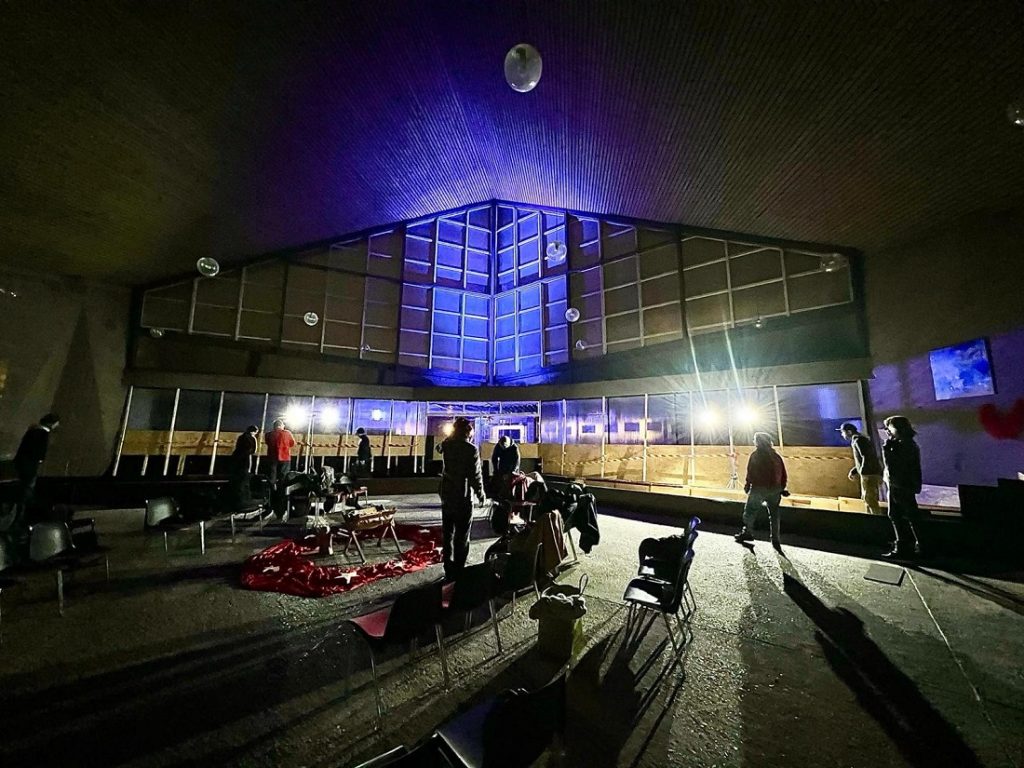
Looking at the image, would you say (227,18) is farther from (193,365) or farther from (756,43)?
(193,365)

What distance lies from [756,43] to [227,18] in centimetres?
785

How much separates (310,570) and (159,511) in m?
2.31

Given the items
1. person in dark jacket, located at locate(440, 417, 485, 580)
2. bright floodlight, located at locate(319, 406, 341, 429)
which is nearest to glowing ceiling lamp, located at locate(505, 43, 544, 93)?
person in dark jacket, located at locate(440, 417, 485, 580)

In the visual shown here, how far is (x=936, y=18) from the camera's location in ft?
14.7

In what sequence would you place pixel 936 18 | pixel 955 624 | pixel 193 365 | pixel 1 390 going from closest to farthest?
pixel 955 624
pixel 936 18
pixel 1 390
pixel 193 365

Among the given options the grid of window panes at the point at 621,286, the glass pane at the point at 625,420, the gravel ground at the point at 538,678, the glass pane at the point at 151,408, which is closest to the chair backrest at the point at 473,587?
the gravel ground at the point at 538,678

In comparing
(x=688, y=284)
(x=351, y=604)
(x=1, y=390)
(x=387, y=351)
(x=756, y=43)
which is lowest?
(x=351, y=604)

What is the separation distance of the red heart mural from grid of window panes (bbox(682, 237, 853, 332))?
3.64 m

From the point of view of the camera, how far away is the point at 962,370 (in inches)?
257

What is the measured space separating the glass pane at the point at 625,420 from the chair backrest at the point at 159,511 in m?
10.4

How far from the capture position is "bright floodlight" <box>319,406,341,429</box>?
12.9 meters

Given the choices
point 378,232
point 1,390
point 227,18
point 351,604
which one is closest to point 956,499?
point 351,604

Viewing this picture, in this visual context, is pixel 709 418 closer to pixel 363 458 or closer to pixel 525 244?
pixel 363 458

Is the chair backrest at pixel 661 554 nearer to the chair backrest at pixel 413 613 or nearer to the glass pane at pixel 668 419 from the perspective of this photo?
the chair backrest at pixel 413 613
